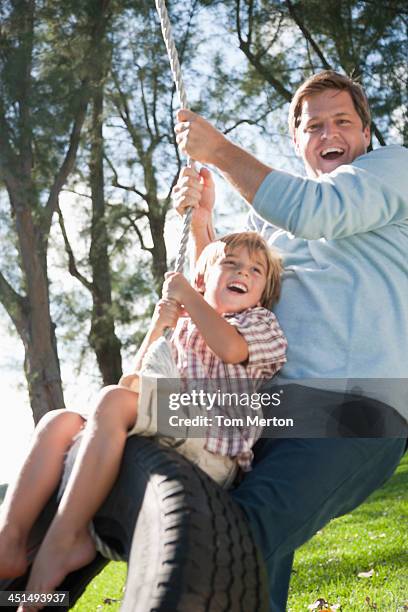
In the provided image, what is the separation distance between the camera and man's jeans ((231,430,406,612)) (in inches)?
59.0

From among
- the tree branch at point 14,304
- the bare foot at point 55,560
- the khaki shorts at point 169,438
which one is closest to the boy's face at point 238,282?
the khaki shorts at point 169,438

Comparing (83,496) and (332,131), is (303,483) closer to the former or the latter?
(83,496)

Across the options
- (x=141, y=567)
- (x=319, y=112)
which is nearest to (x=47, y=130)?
(x=319, y=112)

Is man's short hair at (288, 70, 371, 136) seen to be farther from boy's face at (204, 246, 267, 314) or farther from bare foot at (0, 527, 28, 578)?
bare foot at (0, 527, 28, 578)

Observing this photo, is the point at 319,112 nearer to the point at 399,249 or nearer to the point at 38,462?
the point at 399,249

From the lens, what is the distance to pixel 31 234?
9461 millimetres

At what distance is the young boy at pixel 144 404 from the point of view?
1436mm

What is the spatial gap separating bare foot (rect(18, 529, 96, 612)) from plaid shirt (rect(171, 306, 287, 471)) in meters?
0.32

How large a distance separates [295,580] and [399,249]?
245cm

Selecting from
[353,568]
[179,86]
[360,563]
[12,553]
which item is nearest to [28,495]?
[12,553]

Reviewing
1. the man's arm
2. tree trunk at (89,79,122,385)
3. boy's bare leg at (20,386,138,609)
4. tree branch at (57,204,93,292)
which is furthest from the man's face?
tree branch at (57,204,93,292)

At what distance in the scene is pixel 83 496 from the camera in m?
1.43

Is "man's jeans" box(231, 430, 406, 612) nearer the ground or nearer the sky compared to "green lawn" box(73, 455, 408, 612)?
nearer the sky

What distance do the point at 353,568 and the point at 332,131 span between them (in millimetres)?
2533
